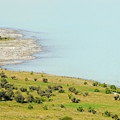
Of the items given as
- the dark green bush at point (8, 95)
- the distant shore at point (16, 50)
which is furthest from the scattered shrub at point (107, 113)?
the distant shore at point (16, 50)

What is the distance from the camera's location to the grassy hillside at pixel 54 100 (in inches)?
1829

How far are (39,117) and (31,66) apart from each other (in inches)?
2256


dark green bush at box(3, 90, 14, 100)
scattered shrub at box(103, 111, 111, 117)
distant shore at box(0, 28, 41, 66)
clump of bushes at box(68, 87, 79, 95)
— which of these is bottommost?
scattered shrub at box(103, 111, 111, 117)

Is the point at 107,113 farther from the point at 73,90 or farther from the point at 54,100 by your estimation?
the point at 73,90

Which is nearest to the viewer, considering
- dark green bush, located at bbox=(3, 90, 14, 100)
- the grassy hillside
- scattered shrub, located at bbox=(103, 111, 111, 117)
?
the grassy hillside

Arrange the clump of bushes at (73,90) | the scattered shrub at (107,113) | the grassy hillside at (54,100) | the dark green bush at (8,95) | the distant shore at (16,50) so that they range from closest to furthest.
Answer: the grassy hillside at (54,100) → the scattered shrub at (107,113) → the dark green bush at (8,95) → the clump of bushes at (73,90) → the distant shore at (16,50)

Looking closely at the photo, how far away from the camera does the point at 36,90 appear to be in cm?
6334

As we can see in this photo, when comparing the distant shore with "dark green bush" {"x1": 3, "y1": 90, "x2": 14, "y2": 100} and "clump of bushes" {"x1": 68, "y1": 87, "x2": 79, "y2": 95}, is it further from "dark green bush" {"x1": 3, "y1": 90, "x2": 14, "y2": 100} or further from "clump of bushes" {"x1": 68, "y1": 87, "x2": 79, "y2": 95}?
"dark green bush" {"x1": 3, "y1": 90, "x2": 14, "y2": 100}

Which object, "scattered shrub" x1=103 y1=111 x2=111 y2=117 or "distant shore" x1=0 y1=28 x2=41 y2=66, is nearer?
"scattered shrub" x1=103 y1=111 x2=111 y2=117

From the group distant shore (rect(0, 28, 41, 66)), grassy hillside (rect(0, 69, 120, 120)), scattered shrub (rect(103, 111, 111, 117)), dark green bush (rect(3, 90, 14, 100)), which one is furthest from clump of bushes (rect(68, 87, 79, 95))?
distant shore (rect(0, 28, 41, 66))

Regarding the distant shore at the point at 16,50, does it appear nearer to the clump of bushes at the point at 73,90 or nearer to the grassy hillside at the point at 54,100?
the grassy hillside at the point at 54,100

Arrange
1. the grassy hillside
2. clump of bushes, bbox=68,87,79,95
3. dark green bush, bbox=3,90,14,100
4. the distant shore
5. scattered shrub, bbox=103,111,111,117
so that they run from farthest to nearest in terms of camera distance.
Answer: the distant shore
clump of bushes, bbox=68,87,79,95
dark green bush, bbox=3,90,14,100
scattered shrub, bbox=103,111,111,117
the grassy hillside

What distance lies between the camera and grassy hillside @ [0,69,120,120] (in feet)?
152

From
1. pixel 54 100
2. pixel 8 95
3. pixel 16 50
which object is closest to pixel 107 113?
pixel 54 100
